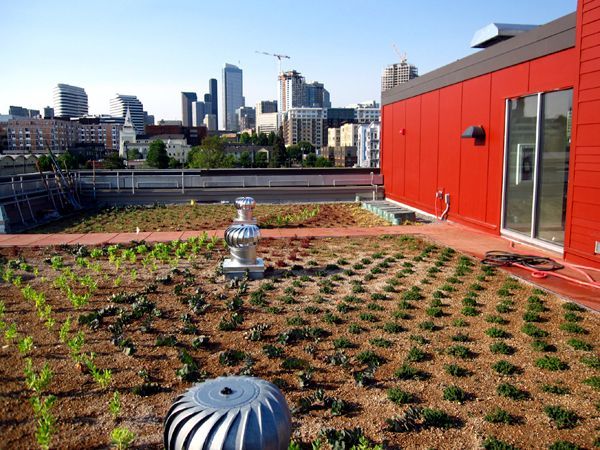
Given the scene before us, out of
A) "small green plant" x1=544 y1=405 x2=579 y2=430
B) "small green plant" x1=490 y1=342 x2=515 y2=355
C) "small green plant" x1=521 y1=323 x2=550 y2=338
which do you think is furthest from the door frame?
"small green plant" x1=544 y1=405 x2=579 y2=430

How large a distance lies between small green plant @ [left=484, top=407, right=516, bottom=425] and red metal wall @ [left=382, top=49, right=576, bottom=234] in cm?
528

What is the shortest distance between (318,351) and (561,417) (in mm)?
2399

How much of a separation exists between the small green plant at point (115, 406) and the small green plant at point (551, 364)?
12.8 feet

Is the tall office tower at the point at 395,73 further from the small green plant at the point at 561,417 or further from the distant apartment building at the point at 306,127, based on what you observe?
the small green plant at the point at 561,417

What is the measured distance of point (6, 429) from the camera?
4.07 metres

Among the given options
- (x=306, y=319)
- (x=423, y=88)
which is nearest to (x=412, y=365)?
(x=306, y=319)

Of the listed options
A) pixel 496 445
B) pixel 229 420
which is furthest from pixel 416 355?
pixel 229 420

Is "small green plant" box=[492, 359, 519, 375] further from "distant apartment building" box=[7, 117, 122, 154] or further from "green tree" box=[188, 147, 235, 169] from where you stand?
"distant apartment building" box=[7, 117, 122, 154]

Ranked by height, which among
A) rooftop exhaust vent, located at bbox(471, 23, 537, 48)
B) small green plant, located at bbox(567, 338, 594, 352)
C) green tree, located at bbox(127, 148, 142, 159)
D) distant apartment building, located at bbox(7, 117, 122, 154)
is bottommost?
small green plant, located at bbox(567, 338, 594, 352)

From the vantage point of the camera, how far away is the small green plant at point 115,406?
4125mm

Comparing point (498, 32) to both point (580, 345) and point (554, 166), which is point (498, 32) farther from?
point (580, 345)

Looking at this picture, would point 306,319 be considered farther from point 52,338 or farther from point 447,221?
point 447,221

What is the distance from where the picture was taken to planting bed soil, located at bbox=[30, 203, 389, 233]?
1423cm

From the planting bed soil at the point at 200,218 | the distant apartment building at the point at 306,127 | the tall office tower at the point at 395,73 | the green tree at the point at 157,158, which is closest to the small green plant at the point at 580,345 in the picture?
the planting bed soil at the point at 200,218
